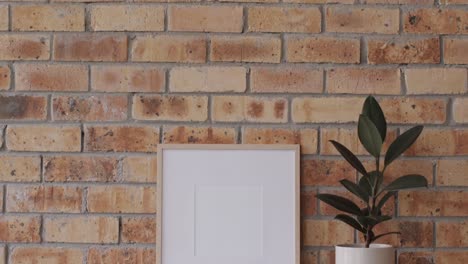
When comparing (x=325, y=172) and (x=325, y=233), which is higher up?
(x=325, y=172)

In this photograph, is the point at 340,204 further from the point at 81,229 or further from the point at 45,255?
the point at 45,255

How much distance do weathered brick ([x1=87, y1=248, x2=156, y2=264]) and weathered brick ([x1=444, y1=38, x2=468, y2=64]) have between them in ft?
3.68

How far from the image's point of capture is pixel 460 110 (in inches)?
89.5

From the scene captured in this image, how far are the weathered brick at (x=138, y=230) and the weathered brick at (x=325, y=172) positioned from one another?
497 millimetres

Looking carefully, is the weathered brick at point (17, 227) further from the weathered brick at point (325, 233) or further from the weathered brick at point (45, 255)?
the weathered brick at point (325, 233)

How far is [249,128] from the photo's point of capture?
2.26 metres

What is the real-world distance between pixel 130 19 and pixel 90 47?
0.51ft

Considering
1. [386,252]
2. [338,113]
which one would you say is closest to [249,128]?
[338,113]

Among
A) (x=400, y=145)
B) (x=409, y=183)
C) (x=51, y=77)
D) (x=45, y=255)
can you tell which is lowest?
(x=45, y=255)

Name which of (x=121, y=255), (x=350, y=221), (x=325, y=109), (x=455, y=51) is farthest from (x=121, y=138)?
(x=455, y=51)

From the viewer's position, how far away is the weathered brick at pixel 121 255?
87.7 inches

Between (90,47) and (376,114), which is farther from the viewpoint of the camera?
(90,47)

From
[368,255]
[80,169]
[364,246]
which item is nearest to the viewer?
[368,255]

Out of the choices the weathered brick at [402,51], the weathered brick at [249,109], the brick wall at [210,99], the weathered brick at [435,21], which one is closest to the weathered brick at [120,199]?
the brick wall at [210,99]
